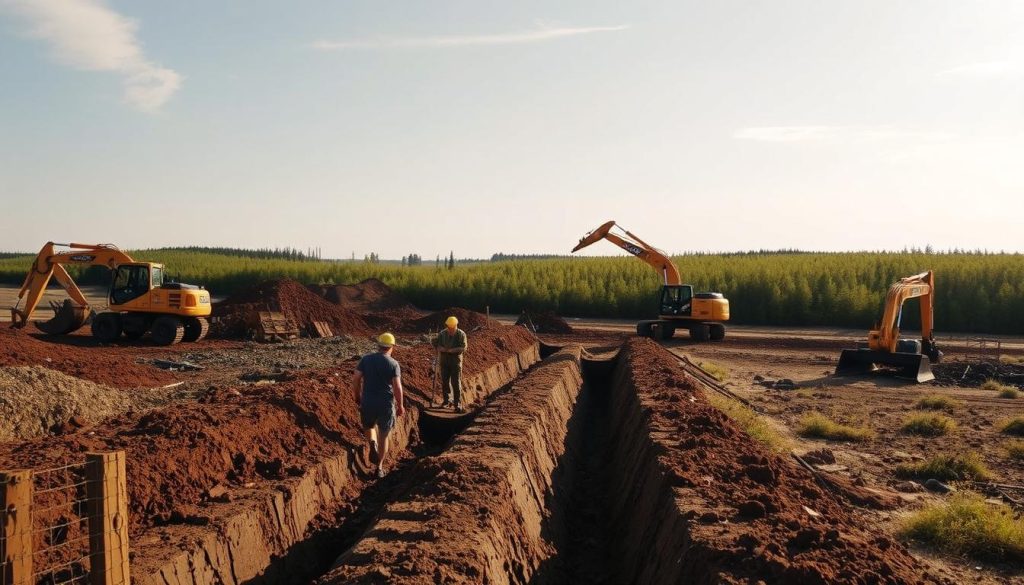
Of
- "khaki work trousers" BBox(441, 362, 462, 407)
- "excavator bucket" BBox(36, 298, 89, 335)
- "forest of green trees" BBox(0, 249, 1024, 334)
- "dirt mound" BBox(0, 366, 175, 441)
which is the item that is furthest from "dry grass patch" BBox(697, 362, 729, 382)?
"excavator bucket" BBox(36, 298, 89, 335)

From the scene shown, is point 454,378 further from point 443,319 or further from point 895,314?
point 443,319

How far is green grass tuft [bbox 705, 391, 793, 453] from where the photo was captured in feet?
37.2

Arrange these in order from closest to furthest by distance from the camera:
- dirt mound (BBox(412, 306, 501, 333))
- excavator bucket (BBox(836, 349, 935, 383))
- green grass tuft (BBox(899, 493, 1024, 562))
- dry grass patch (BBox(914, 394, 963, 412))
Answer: green grass tuft (BBox(899, 493, 1024, 562)), dry grass patch (BBox(914, 394, 963, 412)), excavator bucket (BBox(836, 349, 935, 383)), dirt mound (BBox(412, 306, 501, 333))

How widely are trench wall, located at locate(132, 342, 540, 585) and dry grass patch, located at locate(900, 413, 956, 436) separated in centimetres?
927

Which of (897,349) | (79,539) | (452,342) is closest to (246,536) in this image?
(79,539)

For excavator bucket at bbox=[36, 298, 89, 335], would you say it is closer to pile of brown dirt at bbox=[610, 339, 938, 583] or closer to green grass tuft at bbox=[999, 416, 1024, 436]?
pile of brown dirt at bbox=[610, 339, 938, 583]

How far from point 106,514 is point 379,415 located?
4663mm

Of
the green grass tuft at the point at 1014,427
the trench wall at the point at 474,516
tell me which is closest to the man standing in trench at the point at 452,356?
the trench wall at the point at 474,516

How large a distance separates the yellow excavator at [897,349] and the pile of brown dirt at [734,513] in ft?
34.2

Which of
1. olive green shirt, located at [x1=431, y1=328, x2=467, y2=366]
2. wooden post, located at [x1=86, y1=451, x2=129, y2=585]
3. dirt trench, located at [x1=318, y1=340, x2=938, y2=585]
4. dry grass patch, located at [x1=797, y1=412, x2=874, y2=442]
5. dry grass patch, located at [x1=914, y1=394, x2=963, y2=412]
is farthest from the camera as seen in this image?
dry grass patch, located at [x1=914, y1=394, x2=963, y2=412]

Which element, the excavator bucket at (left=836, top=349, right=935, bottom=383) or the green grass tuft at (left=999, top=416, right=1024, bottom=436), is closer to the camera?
the green grass tuft at (left=999, top=416, right=1024, bottom=436)

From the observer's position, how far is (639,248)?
27.7 metres

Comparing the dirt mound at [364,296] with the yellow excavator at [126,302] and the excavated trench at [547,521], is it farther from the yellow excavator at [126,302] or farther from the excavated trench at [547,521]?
the excavated trench at [547,521]

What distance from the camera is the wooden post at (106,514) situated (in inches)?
181
